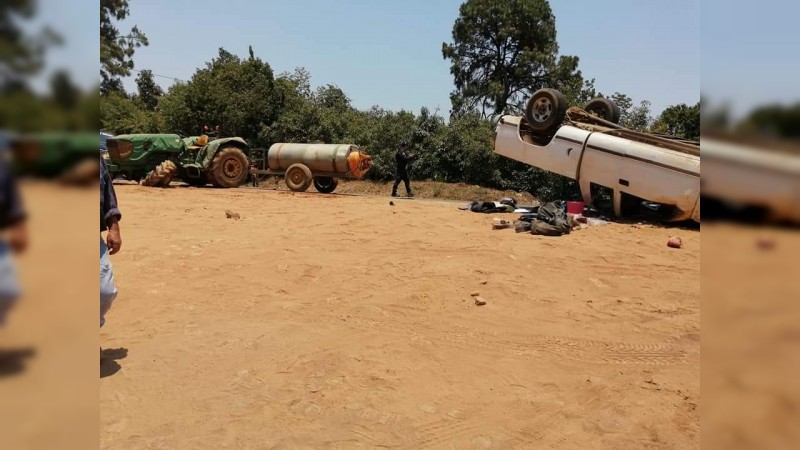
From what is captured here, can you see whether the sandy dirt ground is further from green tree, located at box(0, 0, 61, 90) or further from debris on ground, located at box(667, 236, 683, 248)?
green tree, located at box(0, 0, 61, 90)

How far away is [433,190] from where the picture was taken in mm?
20312

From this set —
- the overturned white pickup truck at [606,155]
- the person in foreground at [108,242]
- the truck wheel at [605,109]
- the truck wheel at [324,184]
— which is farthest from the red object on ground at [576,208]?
the person in foreground at [108,242]

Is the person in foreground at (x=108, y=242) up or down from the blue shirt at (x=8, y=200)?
down

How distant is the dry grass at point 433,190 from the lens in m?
19.3

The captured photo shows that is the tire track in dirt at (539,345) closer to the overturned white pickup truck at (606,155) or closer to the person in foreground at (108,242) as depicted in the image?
the person in foreground at (108,242)

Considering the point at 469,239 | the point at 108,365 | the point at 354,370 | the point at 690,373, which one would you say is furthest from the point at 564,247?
the point at 108,365

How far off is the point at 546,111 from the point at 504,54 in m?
19.8

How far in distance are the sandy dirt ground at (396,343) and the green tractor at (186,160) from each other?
8.94m

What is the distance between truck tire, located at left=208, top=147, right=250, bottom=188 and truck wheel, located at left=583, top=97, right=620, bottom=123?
10.3 metres

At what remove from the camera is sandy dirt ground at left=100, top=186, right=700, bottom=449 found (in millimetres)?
3008

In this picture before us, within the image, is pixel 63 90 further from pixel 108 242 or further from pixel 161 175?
pixel 161 175

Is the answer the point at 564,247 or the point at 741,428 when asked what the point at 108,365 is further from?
the point at 564,247

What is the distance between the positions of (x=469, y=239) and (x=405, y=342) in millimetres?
4272

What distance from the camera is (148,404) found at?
318 centimetres
